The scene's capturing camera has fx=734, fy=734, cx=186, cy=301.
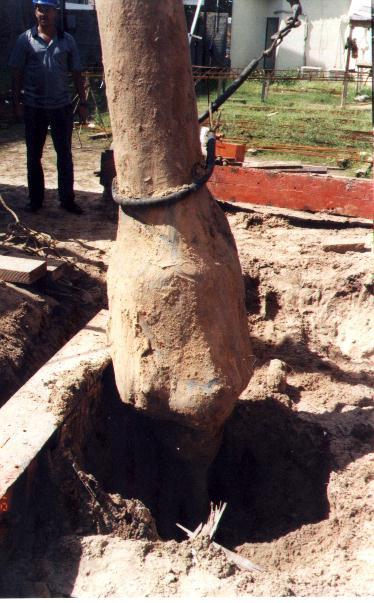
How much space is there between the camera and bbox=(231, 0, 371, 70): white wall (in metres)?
21.3

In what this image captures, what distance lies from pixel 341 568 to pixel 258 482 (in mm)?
1132

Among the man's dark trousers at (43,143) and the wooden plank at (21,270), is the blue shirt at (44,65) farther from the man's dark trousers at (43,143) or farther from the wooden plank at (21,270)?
the wooden plank at (21,270)

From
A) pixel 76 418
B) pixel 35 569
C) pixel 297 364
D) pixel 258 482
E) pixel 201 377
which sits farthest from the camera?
pixel 297 364

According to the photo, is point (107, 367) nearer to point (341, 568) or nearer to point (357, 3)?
point (341, 568)

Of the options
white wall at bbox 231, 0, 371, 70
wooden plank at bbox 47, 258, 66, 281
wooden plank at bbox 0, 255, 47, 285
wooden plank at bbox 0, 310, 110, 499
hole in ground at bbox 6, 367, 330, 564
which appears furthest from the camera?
white wall at bbox 231, 0, 371, 70

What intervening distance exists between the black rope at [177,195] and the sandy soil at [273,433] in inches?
50.7

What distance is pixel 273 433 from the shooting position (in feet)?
A: 13.4

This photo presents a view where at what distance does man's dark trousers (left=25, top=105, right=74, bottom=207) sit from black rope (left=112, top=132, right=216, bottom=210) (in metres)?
4.56

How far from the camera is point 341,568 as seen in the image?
2943 mm

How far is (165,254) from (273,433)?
1.50 metres

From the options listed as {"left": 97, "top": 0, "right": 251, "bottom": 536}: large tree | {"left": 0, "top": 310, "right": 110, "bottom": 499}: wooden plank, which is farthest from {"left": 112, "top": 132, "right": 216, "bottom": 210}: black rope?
{"left": 0, "top": 310, "right": 110, "bottom": 499}: wooden plank

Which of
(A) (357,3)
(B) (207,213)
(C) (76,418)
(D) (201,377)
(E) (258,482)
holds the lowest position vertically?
(E) (258,482)

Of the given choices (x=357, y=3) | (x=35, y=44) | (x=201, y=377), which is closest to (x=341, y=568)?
(x=201, y=377)

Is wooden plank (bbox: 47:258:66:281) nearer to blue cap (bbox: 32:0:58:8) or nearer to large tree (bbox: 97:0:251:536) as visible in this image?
large tree (bbox: 97:0:251:536)
